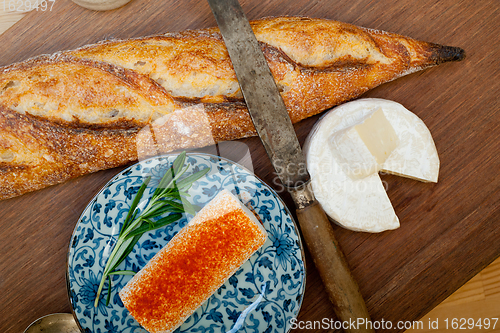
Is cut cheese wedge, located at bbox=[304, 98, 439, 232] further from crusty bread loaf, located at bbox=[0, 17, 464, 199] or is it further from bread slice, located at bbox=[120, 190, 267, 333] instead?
bread slice, located at bbox=[120, 190, 267, 333]

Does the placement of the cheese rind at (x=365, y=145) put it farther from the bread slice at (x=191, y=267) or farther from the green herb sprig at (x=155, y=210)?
the green herb sprig at (x=155, y=210)

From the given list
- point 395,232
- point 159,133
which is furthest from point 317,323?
point 159,133

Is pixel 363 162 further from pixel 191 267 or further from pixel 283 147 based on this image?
pixel 191 267

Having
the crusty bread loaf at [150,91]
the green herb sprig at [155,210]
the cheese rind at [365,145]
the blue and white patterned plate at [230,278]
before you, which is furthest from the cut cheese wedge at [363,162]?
the green herb sprig at [155,210]

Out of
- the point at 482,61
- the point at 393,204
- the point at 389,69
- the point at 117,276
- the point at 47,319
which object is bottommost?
the point at 393,204

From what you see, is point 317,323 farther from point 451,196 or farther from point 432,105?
point 432,105
